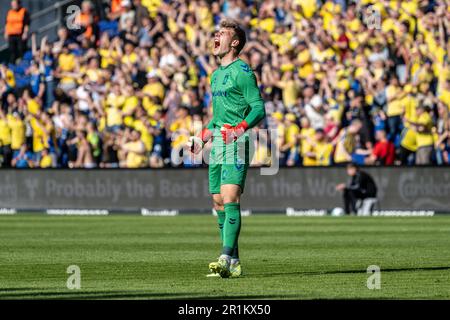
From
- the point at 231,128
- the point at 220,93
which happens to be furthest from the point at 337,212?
the point at 231,128

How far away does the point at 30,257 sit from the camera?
1659 cm

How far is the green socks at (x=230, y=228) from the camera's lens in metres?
13.3

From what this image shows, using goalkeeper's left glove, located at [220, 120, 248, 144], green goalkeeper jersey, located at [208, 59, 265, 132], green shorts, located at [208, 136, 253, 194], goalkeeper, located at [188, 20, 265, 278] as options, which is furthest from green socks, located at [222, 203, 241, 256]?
green goalkeeper jersey, located at [208, 59, 265, 132]

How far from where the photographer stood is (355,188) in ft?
99.3

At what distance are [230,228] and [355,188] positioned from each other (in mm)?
17204

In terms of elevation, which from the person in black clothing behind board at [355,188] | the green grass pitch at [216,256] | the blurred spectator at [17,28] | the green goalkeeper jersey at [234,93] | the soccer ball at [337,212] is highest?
the blurred spectator at [17,28]

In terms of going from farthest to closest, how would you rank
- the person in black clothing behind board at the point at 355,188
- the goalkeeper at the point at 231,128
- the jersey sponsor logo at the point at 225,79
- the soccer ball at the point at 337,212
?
the soccer ball at the point at 337,212 → the person in black clothing behind board at the point at 355,188 → the jersey sponsor logo at the point at 225,79 → the goalkeeper at the point at 231,128

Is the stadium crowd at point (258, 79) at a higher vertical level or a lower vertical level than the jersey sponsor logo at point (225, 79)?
higher

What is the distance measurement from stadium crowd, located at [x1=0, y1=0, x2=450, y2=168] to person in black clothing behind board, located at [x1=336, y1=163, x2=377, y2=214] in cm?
76

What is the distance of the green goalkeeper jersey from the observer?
1332 cm

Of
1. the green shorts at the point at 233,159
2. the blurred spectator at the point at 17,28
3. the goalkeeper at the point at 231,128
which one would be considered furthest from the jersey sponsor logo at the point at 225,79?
the blurred spectator at the point at 17,28

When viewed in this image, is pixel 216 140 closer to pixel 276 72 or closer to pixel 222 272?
pixel 222 272

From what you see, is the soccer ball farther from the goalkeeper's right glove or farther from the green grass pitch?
the goalkeeper's right glove

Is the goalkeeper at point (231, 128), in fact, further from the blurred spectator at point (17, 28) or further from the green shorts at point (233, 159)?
the blurred spectator at point (17, 28)
